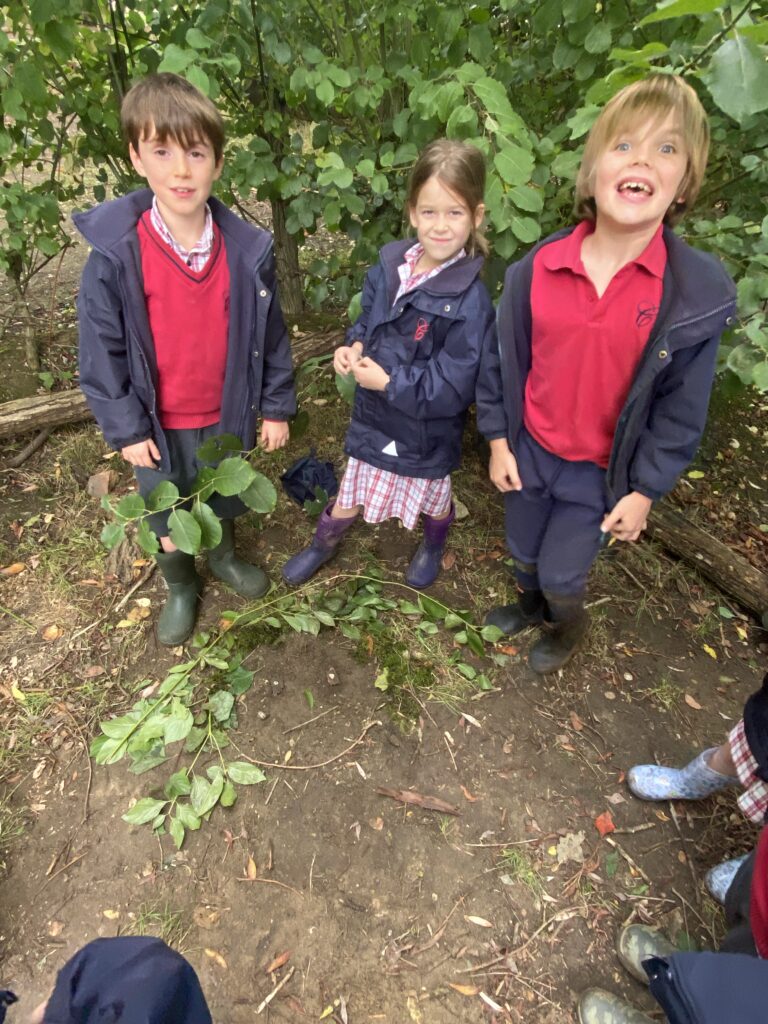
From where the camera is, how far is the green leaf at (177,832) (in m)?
1.95

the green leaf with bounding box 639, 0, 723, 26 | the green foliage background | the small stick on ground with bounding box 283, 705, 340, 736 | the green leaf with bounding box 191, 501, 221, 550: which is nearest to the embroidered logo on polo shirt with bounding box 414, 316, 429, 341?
the green foliage background

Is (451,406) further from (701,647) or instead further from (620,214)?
(701,647)

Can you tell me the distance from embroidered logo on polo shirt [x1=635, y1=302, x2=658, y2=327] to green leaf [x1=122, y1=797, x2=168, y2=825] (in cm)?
209

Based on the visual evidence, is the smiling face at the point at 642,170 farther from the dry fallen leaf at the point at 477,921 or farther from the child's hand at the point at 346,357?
the dry fallen leaf at the point at 477,921

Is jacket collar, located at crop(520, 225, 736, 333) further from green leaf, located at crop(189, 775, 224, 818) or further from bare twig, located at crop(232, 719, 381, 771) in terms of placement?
green leaf, located at crop(189, 775, 224, 818)

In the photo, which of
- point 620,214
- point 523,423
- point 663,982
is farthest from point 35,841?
point 620,214

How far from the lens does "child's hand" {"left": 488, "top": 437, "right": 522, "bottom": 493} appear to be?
81.0 inches

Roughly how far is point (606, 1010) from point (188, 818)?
52.9 inches

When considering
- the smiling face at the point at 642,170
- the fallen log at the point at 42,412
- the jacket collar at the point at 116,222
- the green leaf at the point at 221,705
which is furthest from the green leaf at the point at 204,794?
the fallen log at the point at 42,412

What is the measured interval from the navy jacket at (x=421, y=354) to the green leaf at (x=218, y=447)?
498 millimetres

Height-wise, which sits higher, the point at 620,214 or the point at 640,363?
the point at 620,214

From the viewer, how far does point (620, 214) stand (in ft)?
4.92

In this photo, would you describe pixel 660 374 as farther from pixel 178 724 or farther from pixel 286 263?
pixel 286 263

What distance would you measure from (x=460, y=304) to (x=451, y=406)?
1.09ft
